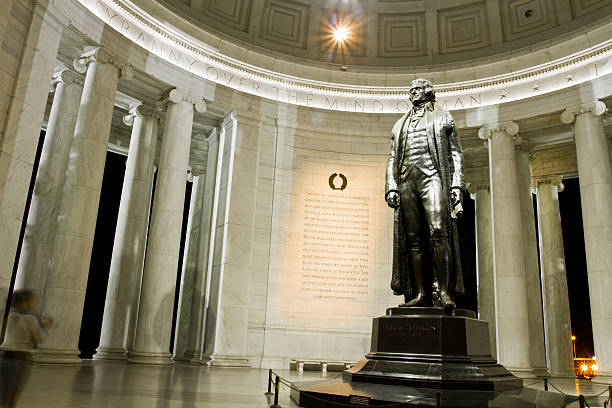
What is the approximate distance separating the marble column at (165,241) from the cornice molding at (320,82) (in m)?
1.85

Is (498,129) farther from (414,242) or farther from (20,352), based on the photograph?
(20,352)

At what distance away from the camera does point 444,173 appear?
412 inches

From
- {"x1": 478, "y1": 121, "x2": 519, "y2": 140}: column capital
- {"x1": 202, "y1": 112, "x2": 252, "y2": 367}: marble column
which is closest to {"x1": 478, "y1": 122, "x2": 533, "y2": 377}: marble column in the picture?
{"x1": 478, "y1": 121, "x2": 519, "y2": 140}: column capital

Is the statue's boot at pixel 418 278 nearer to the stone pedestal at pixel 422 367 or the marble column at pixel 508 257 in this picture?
the stone pedestal at pixel 422 367

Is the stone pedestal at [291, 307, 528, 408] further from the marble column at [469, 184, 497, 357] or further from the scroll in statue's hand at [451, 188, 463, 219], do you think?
the marble column at [469, 184, 497, 357]

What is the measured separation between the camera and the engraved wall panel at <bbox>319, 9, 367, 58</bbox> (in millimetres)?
24375

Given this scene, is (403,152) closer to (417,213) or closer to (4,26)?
(417,213)

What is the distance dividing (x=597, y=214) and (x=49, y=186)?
20.0 meters

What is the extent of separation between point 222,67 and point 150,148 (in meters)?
4.69

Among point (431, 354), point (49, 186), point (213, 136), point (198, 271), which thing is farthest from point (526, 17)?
point (49, 186)

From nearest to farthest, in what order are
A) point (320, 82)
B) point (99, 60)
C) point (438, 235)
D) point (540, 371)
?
point (438, 235) → point (99, 60) → point (540, 371) → point (320, 82)

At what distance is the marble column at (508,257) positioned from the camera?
63.5 feet

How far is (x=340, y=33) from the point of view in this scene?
24.5m

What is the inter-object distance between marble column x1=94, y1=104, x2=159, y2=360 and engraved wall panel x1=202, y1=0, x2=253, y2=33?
5044 millimetres
